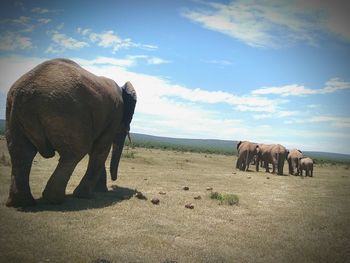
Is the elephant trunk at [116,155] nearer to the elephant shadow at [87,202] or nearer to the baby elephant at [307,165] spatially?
the elephant shadow at [87,202]

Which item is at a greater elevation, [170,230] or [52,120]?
[52,120]

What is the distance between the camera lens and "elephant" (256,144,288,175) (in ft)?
102

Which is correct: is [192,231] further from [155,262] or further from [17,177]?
[17,177]

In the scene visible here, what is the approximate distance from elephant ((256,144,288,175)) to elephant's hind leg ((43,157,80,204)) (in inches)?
914

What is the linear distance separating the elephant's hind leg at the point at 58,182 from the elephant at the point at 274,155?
76.2 ft

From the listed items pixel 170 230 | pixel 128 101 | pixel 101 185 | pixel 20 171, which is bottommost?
pixel 170 230

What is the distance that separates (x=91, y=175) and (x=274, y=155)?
21.8m

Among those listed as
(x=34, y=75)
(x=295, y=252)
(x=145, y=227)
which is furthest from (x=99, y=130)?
(x=295, y=252)

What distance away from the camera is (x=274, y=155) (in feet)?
103

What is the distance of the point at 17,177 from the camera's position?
32.3ft

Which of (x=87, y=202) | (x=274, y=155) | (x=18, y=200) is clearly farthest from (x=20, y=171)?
(x=274, y=155)

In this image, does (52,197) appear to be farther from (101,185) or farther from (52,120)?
(101,185)

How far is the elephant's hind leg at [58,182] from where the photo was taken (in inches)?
403

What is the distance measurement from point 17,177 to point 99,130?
2.82 m
